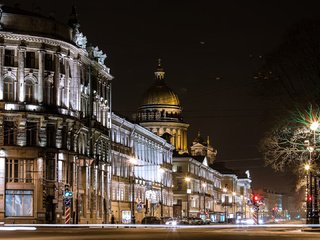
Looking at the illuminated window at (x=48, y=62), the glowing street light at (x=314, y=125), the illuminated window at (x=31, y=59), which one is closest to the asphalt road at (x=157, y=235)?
the glowing street light at (x=314, y=125)

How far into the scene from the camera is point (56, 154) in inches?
3164

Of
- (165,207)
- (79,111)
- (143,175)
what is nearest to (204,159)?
(165,207)

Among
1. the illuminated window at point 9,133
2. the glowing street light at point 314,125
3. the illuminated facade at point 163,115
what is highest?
the illuminated facade at point 163,115

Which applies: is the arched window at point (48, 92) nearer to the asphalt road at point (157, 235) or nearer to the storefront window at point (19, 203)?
the storefront window at point (19, 203)

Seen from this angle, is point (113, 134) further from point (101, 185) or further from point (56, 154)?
point (56, 154)

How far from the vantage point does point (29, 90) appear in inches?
3142

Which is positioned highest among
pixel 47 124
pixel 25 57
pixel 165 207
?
pixel 25 57

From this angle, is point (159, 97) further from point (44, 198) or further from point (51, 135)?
point (44, 198)

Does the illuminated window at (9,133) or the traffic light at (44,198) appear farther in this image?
the traffic light at (44,198)

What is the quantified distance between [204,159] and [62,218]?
118476 millimetres

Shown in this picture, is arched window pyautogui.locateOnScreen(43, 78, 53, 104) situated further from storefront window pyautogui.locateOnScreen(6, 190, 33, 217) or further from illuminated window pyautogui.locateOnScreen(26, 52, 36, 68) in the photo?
storefront window pyautogui.locateOnScreen(6, 190, 33, 217)

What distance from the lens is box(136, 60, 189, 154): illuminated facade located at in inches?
7559

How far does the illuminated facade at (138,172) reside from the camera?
10838 centimetres

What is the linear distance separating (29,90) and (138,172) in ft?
148
